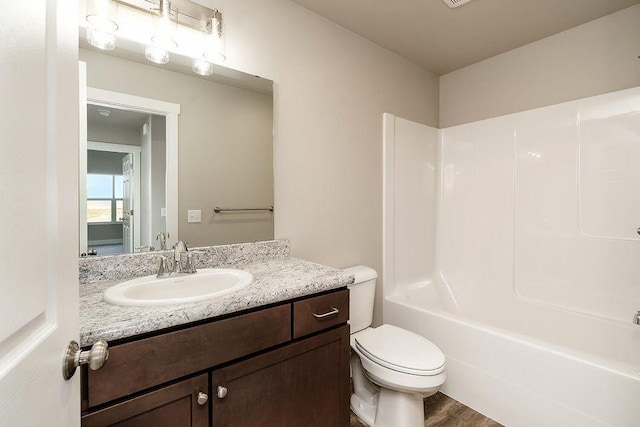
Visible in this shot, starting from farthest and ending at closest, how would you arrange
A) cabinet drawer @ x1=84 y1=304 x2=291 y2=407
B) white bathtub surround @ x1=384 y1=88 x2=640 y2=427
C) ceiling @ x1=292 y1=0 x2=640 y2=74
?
ceiling @ x1=292 y1=0 x2=640 y2=74
white bathtub surround @ x1=384 y1=88 x2=640 y2=427
cabinet drawer @ x1=84 y1=304 x2=291 y2=407

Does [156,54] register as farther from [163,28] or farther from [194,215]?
[194,215]

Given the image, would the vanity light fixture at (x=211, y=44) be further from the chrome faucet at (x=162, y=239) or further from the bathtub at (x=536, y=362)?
the bathtub at (x=536, y=362)

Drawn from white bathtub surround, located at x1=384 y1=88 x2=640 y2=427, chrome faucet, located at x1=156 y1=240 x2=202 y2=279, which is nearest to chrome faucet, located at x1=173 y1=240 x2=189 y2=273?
chrome faucet, located at x1=156 y1=240 x2=202 y2=279

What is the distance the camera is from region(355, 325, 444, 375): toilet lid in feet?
4.69

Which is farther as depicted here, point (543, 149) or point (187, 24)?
point (543, 149)

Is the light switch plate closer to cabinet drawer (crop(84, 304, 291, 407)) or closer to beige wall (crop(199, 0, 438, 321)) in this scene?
beige wall (crop(199, 0, 438, 321))

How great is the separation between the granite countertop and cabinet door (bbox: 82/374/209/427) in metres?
0.18

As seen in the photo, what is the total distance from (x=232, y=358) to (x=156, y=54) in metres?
1.30

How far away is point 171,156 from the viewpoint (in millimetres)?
1436

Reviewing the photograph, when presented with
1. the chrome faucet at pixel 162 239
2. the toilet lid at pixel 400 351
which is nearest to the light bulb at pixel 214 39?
the chrome faucet at pixel 162 239

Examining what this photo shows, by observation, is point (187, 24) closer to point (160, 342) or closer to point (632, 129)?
point (160, 342)

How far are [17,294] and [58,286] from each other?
5.7 inches

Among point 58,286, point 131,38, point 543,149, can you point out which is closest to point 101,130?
point 131,38

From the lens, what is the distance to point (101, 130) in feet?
4.09
